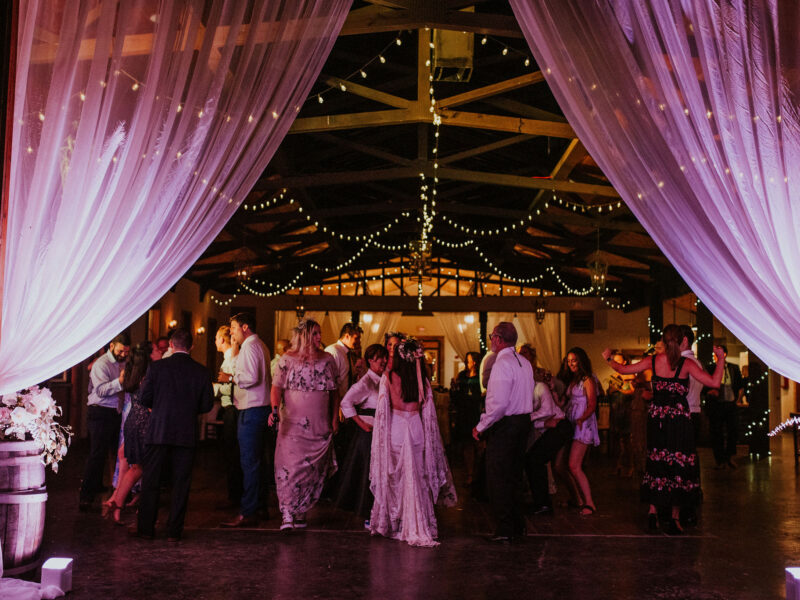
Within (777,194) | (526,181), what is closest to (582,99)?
(777,194)

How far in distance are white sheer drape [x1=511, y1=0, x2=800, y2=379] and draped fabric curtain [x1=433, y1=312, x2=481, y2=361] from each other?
56.6 ft

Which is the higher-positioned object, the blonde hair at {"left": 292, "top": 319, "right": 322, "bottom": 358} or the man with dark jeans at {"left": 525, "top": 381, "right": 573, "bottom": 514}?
the blonde hair at {"left": 292, "top": 319, "right": 322, "bottom": 358}

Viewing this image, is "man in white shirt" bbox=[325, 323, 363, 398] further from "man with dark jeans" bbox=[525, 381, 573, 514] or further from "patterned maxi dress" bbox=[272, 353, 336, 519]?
"man with dark jeans" bbox=[525, 381, 573, 514]

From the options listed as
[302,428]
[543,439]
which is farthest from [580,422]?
[302,428]

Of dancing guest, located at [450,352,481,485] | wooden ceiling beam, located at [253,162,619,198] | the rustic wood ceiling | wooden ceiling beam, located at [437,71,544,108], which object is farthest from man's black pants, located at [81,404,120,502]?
wooden ceiling beam, located at [437,71,544,108]

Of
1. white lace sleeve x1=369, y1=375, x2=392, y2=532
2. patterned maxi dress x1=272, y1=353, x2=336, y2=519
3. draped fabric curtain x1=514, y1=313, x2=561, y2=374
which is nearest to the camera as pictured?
white lace sleeve x1=369, y1=375, x2=392, y2=532

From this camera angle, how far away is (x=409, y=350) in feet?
19.0

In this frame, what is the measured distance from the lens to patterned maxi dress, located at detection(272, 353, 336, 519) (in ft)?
19.7

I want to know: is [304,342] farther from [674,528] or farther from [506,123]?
[506,123]

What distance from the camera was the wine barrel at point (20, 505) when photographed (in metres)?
3.98

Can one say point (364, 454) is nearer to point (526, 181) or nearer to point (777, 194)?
point (777, 194)

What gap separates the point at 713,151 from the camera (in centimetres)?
377

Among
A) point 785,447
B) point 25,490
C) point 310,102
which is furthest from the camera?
point 785,447

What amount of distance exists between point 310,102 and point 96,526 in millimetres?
5366
